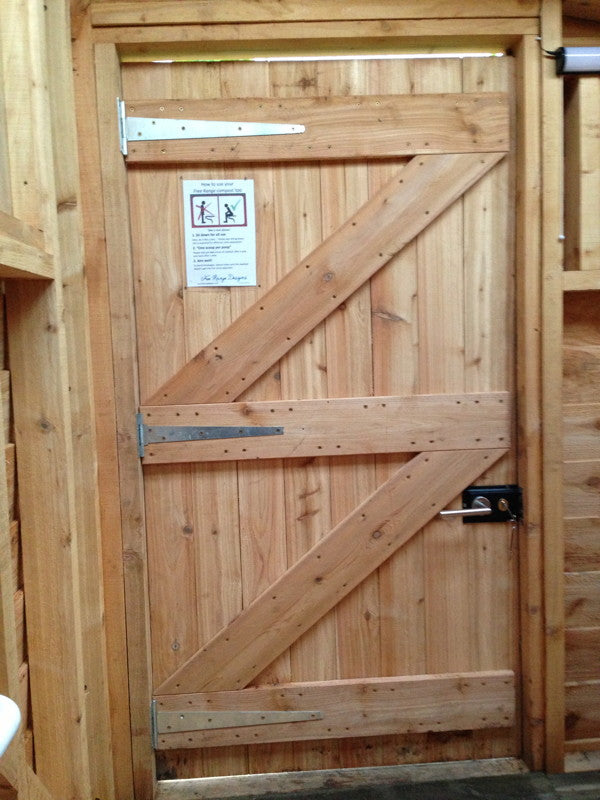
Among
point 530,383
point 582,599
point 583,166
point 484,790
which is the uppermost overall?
point 583,166

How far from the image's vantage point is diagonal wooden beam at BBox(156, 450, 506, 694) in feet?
6.24

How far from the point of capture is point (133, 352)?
1.81 metres

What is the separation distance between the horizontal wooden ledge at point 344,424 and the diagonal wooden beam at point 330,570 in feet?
0.28

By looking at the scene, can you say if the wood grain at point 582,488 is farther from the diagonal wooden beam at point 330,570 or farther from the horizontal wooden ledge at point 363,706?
the horizontal wooden ledge at point 363,706

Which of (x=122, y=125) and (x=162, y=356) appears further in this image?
(x=162, y=356)

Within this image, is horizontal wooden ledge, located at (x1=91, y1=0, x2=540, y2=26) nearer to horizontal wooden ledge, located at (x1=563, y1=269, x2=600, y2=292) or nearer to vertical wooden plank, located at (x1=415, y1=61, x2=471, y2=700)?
vertical wooden plank, located at (x1=415, y1=61, x2=471, y2=700)

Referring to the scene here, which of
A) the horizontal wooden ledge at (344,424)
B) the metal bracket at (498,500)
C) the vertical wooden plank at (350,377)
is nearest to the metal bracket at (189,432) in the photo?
the horizontal wooden ledge at (344,424)

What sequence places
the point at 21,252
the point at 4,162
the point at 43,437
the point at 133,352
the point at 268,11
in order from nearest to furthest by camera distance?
1. the point at 21,252
2. the point at 4,162
3. the point at 43,437
4. the point at 268,11
5. the point at 133,352

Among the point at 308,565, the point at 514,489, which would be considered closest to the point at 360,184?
the point at 514,489

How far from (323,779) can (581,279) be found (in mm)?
1933

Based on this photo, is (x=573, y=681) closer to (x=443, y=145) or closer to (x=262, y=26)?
(x=443, y=145)

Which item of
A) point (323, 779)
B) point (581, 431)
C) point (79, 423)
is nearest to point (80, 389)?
point (79, 423)

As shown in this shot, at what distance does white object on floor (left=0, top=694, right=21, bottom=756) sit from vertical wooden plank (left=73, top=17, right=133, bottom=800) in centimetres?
103

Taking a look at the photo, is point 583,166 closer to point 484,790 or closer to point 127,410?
point 127,410
